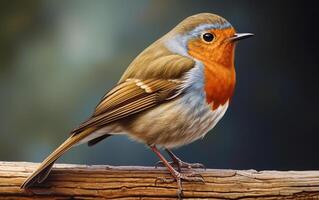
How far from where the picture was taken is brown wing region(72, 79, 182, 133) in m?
2.17

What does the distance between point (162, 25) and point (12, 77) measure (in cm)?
60

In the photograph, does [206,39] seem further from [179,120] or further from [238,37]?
[179,120]

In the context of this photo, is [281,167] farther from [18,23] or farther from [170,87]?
[18,23]

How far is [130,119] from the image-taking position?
7.40 ft

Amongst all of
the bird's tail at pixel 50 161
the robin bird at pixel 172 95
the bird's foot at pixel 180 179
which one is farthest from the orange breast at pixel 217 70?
the bird's tail at pixel 50 161

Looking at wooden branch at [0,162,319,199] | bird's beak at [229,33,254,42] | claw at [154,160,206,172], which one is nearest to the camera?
bird's beak at [229,33,254,42]

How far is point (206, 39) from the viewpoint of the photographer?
2.17 m

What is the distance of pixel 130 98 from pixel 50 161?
30cm

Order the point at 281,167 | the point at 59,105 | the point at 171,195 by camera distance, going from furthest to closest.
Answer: the point at 59,105 → the point at 281,167 → the point at 171,195

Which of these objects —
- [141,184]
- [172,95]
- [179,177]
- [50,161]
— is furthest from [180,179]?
[50,161]

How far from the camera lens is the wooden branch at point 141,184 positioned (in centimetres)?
216

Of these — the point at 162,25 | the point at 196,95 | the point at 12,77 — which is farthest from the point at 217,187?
the point at 12,77

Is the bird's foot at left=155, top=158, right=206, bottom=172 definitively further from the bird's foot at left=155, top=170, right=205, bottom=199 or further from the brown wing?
the brown wing

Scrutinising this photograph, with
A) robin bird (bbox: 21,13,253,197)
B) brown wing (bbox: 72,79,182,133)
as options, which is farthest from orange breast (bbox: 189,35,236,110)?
brown wing (bbox: 72,79,182,133)
